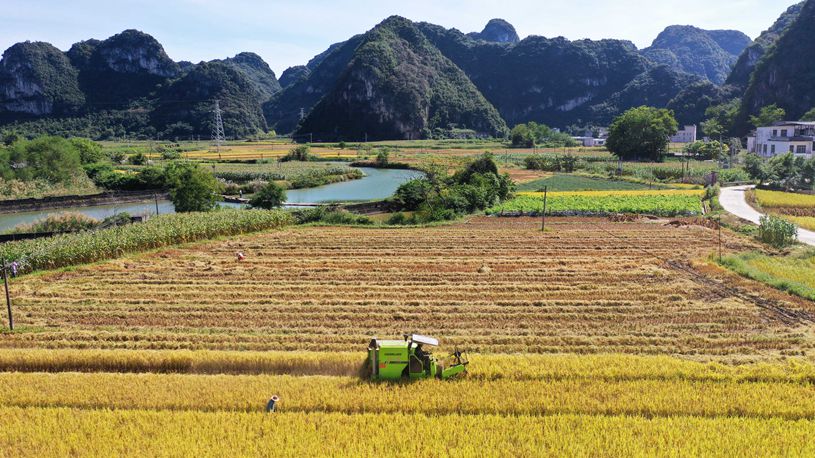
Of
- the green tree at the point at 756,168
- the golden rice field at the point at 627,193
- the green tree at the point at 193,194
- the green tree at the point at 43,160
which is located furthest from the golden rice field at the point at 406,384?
the green tree at the point at 43,160

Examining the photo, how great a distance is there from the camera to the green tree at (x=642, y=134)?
78.6 metres

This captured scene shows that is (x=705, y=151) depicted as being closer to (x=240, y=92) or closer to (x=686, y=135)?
(x=686, y=135)

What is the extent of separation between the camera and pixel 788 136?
227 ft

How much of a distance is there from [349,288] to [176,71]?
169 meters

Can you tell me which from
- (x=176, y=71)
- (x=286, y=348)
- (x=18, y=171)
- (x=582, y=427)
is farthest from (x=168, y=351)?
(x=176, y=71)

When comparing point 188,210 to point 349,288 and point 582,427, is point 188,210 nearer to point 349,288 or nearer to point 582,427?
point 349,288

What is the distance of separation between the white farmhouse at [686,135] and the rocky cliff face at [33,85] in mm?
147440

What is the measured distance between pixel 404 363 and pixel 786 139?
71.3 metres

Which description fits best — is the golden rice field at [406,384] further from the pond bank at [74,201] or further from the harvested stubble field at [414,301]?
the pond bank at [74,201]

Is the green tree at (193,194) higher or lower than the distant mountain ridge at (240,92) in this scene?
lower

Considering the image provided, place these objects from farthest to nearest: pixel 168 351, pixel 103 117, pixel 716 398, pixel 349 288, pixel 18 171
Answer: pixel 103 117 → pixel 18 171 → pixel 349 288 → pixel 168 351 → pixel 716 398

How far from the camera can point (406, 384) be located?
11.0m

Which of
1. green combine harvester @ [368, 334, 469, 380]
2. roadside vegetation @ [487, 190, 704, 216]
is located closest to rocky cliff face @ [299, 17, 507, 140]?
roadside vegetation @ [487, 190, 704, 216]

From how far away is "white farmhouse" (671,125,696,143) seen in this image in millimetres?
122581
